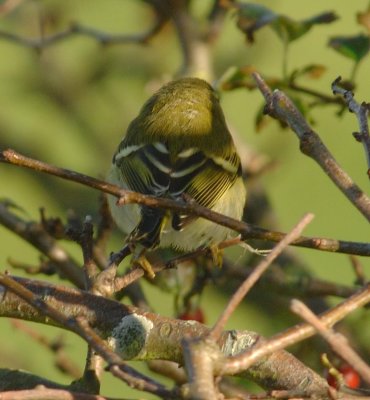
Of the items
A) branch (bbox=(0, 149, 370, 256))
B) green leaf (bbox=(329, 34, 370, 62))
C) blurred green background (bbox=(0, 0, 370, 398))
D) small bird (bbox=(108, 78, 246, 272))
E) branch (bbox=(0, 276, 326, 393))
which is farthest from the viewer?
blurred green background (bbox=(0, 0, 370, 398))

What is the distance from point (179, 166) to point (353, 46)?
760 mm

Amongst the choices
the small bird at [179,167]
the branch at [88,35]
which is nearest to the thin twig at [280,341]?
the small bird at [179,167]

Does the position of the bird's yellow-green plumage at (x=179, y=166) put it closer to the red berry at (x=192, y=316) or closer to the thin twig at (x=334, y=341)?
the red berry at (x=192, y=316)

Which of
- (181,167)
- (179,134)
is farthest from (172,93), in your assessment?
(181,167)

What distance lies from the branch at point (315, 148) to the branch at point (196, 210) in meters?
0.08

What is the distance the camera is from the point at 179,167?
3545 millimetres

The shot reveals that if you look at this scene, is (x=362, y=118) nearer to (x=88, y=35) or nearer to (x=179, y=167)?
(x=179, y=167)

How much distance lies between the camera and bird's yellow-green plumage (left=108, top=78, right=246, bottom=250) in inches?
132

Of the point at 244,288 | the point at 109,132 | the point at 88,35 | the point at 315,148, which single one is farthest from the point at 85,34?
the point at 244,288

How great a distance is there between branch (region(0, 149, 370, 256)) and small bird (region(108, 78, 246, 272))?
94 cm

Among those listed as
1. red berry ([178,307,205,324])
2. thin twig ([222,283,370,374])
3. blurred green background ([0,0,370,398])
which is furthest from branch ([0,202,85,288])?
thin twig ([222,283,370,374])

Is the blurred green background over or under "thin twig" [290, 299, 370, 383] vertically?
over

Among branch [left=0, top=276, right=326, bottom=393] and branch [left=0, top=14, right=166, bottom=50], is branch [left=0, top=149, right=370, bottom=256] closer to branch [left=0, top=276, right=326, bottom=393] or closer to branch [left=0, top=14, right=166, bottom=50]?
branch [left=0, top=276, right=326, bottom=393]

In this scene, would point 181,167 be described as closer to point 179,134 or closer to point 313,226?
point 179,134
